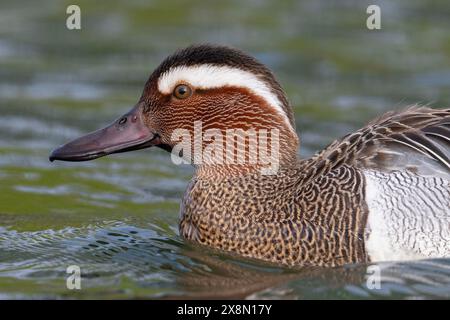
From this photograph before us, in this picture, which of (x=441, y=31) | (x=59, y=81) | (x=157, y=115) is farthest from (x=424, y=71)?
(x=157, y=115)

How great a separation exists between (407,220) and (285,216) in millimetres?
897

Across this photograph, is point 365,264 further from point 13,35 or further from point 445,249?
point 13,35

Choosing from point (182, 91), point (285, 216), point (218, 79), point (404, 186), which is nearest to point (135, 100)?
point (182, 91)

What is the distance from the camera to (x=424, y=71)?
48.3ft

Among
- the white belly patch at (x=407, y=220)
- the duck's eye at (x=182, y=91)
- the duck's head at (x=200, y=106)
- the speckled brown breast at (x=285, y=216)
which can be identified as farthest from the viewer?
the duck's eye at (x=182, y=91)

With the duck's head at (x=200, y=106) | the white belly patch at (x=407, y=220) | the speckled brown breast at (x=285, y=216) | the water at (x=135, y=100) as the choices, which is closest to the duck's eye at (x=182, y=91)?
the duck's head at (x=200, y=106)

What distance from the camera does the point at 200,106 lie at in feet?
26.9

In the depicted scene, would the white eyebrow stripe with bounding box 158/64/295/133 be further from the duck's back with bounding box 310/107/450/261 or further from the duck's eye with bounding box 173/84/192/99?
the duck's back with bounding box 310/107/450/261

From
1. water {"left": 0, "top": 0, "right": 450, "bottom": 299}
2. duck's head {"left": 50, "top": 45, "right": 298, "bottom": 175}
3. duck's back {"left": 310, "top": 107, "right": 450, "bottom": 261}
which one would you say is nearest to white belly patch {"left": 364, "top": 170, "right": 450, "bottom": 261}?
duck's back {"left": 310, "top": 107, "right": 450, "bottom": 261}

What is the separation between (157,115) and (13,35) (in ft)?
27.4

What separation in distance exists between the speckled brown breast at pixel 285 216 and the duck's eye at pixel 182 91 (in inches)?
26.2

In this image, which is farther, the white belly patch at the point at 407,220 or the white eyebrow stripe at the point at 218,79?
the white eyebrow stripe at the point at 218,79

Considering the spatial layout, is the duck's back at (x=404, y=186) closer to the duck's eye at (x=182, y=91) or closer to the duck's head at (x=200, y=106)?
the duck's head at (x=200, y=106)

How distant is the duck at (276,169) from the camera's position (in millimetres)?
7578
